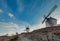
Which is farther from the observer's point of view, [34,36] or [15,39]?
[15,39]

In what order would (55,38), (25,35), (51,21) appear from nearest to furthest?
(55,38) → (25,35) → (51,21)

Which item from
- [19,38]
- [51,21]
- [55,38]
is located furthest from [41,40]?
[51,21]

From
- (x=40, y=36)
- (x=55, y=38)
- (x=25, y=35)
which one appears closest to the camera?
(x=55, y=38)

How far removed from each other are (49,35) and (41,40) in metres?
2.03

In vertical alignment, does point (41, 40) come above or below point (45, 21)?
below

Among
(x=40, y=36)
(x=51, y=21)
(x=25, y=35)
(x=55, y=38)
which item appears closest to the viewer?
(x=55, y=38)

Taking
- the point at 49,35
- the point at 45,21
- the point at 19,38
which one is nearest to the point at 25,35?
the point at 19,38

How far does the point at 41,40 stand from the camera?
3062 centimetres

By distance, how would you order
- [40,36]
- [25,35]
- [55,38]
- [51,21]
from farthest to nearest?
[51,21] → [25,35] → [40,36] → [55,38]

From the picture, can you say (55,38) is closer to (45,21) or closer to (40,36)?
(40,36)

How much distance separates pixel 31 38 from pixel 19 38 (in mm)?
3360

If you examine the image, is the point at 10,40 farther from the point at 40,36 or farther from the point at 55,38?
the point at 55,38

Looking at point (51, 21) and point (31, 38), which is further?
point (51, 21)

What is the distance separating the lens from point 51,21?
4556cm
